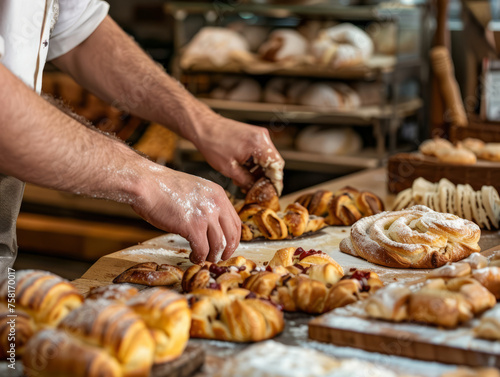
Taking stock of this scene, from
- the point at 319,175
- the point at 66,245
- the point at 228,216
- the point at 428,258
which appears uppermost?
the point at 228,216

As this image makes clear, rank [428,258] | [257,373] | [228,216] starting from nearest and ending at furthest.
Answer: [257,373] → [228,216] → [428,258]

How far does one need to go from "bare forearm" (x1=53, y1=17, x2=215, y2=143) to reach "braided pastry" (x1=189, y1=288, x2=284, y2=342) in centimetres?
102

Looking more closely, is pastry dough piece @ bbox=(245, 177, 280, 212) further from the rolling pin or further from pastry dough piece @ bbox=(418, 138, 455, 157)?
the rolling pin

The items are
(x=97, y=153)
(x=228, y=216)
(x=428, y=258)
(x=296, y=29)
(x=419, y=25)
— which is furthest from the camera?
(x=296, y=29)

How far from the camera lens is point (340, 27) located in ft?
15.0

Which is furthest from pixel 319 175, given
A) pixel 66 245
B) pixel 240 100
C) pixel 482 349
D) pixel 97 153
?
pixel 482 349

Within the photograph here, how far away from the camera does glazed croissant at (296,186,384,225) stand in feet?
7.22

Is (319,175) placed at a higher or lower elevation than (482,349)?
lower

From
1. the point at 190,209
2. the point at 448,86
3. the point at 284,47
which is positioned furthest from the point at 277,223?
the point at 284,47

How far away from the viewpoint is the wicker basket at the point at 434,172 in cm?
243

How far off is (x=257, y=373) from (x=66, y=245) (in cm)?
440

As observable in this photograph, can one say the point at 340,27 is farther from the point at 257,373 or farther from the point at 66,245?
the point at 257,373

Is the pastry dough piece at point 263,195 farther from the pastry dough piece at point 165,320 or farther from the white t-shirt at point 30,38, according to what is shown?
the pastry dough piece at point 165,320

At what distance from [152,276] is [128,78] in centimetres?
93
